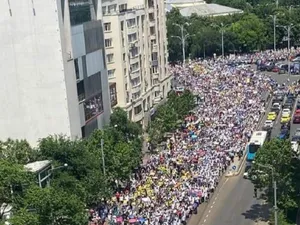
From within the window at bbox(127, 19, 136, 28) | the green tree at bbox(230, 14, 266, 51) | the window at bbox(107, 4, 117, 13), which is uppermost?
the window at bbox(107, 4, 117, 13)

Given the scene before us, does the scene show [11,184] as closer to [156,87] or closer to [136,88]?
[136,88]

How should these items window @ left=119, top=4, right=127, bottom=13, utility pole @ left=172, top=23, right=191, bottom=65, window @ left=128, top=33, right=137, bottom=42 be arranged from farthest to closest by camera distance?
1. utility pole @ left=172, top=23, right=191, bottom=65
2. window @ left=119, top=4, right=127, bottom=13
3. window @ left=128, top=33, right=137, bottom=42

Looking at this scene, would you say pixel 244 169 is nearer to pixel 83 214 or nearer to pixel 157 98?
pixel 83 214

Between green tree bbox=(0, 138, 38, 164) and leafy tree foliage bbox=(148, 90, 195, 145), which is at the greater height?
green tree bbox=(0, 138, 38, 164)

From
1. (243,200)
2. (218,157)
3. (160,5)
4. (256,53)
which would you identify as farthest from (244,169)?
(256,53)

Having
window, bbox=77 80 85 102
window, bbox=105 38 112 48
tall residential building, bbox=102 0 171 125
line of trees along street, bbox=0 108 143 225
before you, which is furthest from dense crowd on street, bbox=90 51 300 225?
window, bbox=105 38 112 48

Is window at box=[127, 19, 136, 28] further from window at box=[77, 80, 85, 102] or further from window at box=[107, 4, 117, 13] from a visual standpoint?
window at box=[77, 80, 85, 102]

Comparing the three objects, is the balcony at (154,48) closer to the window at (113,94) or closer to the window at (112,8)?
the window at (112,8)
